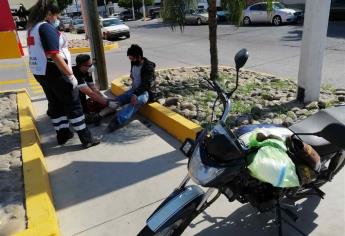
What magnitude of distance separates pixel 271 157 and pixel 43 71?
3.24m

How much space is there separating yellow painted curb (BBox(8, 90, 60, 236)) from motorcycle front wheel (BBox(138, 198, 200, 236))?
88cm

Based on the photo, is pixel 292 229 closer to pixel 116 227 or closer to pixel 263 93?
pixel 116 227

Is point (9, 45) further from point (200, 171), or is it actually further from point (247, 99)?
point (200, 171)

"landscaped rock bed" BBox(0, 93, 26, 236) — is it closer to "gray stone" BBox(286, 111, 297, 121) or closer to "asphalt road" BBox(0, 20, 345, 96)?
"asphalt road" BBox(0, 20, 345, 96)

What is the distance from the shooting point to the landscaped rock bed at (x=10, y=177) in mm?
3168

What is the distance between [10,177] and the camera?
3.98 m

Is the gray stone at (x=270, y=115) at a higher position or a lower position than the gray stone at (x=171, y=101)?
lower

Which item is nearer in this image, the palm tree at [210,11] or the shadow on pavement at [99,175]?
the shadow on pavement at [99,175]

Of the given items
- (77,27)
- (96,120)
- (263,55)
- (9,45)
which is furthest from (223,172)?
(77,27)

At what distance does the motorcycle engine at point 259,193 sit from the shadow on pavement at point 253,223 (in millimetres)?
449

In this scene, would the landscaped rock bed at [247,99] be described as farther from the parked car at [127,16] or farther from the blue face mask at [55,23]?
the parked car at [127,16]

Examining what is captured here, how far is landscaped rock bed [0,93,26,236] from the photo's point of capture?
3.17 metres

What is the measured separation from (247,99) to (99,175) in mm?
2782

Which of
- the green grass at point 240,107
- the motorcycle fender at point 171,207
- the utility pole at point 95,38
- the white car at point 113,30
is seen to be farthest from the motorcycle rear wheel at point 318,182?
the white car at point 113,30
